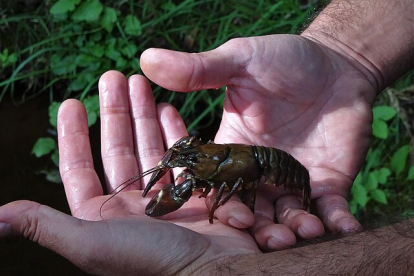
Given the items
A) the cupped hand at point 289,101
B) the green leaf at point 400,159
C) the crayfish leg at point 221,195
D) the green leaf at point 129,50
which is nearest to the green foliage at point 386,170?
the green leaf at point 400,159

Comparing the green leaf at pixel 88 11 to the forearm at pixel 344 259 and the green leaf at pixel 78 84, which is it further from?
the forearm at pixel 344 259

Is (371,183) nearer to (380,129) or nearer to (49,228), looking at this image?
(380,129)

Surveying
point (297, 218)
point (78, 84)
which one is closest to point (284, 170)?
point (297, 218)

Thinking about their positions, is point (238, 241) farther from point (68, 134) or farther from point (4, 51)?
point (4, 51)

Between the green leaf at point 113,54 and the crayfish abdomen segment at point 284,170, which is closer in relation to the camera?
the crayfish abdomen segment at point 284,170

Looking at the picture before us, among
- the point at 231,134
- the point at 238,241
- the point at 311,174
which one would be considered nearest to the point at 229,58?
the point at 231,134
